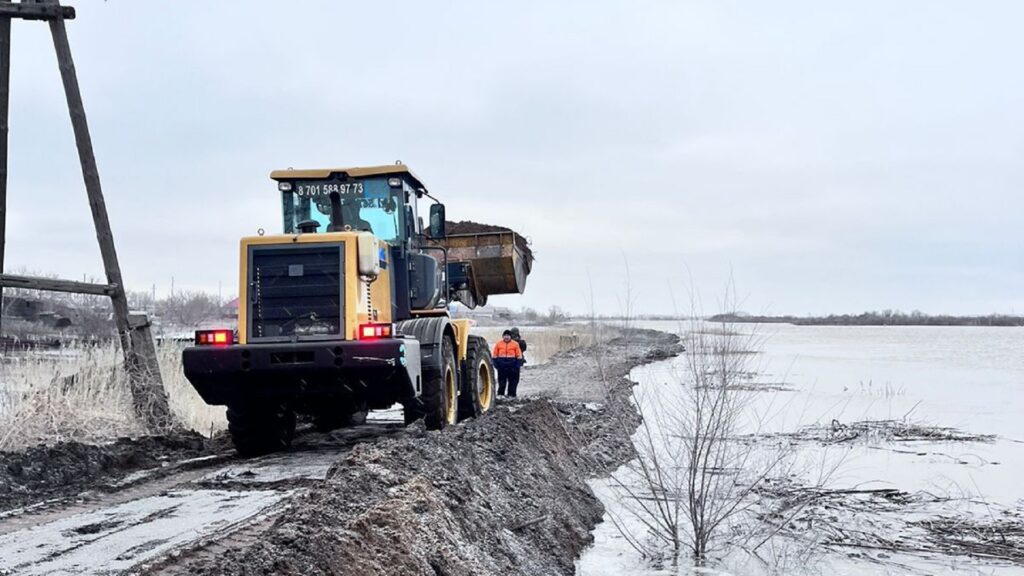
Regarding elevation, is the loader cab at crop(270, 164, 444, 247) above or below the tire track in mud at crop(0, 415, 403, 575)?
above

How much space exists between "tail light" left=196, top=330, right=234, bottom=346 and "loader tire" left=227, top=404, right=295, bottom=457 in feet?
2.62

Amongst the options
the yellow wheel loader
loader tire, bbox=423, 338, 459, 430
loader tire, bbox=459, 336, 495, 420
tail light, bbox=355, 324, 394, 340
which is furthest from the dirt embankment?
tail light, bbox=355, 324, 394, 340

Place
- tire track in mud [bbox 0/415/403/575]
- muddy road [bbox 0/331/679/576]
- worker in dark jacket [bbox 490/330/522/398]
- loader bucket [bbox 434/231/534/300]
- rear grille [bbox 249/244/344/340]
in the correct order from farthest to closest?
worker in dark jacket [bbox 490/330/522/398], loader bucket [bbox 434/231/534/300], rear grille [bbox 249/244/344/340], tire track in mud [bbox 0/415/403/575], muddy road [bbox 0/331/679/576]

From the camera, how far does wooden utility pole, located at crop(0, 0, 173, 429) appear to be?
33.2 feet

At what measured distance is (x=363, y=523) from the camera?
5.04 m

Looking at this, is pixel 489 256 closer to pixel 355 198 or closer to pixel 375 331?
pixel 355 198

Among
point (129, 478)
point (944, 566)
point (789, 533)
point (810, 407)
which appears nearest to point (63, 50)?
point (129, 478)

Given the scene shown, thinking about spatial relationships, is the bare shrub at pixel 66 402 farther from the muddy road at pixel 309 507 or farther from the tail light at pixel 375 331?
the tail light at pixel 375 331

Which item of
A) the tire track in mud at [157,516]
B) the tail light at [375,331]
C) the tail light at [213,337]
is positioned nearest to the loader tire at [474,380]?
the tire track in mud at [157,516]

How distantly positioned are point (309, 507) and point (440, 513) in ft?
2.74

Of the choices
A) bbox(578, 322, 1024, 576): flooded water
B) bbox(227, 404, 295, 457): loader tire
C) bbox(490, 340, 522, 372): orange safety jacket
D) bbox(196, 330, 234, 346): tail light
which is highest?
bbox(196, 330, 234, 346): tail light

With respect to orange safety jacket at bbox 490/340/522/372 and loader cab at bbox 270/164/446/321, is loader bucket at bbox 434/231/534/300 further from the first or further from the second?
orange safety jacket at bbox 490/340/522/372

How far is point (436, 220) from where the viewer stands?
1080cm

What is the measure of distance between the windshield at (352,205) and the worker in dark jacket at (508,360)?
7.00 m
